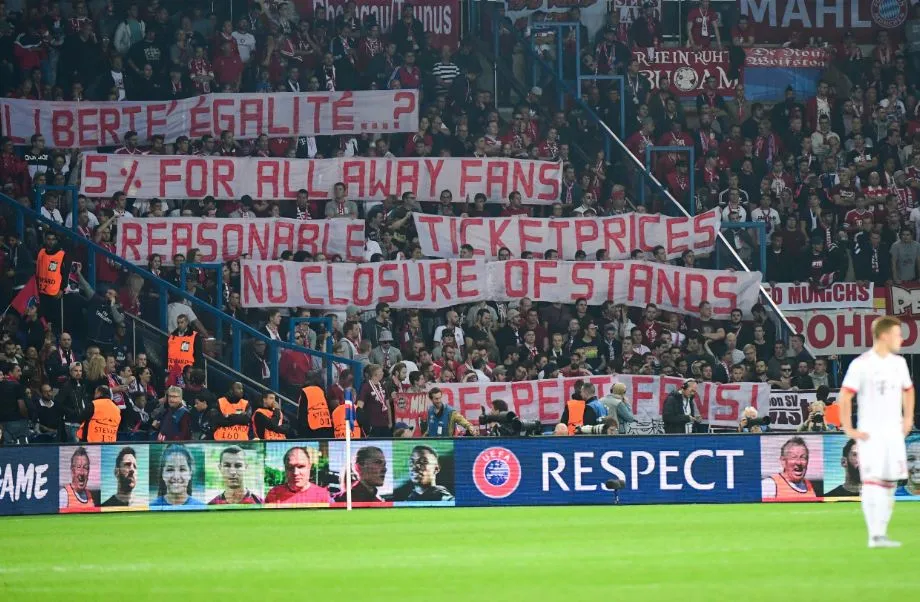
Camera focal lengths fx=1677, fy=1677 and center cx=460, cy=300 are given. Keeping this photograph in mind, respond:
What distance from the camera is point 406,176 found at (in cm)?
2939

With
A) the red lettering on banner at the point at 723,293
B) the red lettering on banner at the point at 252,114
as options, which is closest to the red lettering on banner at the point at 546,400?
the red lettering on banner at the point at 723,293

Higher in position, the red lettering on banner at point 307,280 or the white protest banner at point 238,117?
the white protest banner at point 238,117

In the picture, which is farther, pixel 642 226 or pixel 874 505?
A: pixel 642 226

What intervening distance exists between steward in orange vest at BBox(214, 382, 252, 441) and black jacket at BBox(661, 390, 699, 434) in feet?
19.8

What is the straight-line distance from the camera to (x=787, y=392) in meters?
26.7

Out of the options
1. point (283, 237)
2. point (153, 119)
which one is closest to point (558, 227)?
point (283, 237)

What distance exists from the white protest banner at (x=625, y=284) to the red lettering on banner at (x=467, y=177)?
83.8 inches

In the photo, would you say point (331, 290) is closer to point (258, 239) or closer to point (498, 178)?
point (258, 239)

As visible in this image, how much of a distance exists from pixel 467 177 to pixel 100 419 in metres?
8.91

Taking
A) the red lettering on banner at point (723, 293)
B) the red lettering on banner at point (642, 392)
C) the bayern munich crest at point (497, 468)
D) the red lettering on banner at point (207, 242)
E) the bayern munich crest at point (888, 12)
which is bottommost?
the bayern munich crest at point (497, 468)

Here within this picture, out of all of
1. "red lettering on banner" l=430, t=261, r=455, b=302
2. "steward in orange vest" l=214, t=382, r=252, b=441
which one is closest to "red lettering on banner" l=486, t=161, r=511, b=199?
"red lettering on banner" l=430, t=261, r=455, b=302

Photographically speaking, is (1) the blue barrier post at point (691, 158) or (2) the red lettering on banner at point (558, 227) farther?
(1) the blue barrier post at point (691, 158)

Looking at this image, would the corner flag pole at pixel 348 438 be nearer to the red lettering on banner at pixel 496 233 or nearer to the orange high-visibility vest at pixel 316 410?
the orange high-visibility vest at pixel 316 410

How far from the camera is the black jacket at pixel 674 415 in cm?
2422
